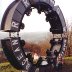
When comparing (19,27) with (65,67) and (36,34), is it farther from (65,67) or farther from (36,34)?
(65,67)

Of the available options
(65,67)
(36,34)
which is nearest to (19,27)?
(36,34)

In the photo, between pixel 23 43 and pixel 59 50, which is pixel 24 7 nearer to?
pixel 23 43

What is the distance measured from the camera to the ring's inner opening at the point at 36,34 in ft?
16.4

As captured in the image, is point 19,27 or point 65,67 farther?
point 65,67

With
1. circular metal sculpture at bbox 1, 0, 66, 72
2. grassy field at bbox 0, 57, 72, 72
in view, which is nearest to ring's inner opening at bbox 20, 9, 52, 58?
circular metal sculpture at bbox 1, 0, 66, 72

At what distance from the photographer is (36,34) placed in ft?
17.1

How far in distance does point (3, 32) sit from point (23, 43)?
347 mm

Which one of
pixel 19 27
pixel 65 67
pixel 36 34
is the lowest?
pixel 65 67

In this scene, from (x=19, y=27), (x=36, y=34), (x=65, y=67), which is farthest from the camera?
(x=65, y=67)

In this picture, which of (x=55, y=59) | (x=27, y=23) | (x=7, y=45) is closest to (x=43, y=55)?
(x=55, y=59)

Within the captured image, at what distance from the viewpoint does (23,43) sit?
4695 mm

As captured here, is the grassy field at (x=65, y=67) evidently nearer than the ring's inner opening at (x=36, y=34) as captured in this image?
Yes

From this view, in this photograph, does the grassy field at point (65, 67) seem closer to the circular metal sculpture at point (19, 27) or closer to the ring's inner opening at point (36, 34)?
the circular metal sculpture at point (19, 27)

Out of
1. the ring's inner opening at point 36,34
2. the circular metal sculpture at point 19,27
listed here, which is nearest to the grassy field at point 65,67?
the circular metal sculpture at point 19,27
